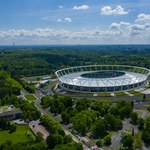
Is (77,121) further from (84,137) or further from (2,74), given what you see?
(2,74)

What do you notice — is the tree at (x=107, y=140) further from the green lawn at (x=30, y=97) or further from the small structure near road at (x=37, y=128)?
the green lawn at (x=30, y=97)

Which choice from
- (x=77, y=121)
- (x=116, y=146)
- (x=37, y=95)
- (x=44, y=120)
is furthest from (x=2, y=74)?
(x=116, y=146)

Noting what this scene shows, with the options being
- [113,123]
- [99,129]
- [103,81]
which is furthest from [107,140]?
[103,81]

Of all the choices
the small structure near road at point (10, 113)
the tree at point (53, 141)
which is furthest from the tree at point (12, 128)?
the tree at point (53, 141)

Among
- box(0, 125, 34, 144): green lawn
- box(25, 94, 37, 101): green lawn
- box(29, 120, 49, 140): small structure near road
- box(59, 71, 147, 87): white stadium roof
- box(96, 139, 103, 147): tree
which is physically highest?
box(59, 71, 147, 87): white stadium roof

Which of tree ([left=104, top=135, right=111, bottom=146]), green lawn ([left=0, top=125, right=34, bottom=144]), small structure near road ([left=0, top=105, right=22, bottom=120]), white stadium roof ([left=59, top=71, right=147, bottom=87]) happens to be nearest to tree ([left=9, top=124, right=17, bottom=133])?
green lawn ([left=0, top=125, right=34, bottom=144])

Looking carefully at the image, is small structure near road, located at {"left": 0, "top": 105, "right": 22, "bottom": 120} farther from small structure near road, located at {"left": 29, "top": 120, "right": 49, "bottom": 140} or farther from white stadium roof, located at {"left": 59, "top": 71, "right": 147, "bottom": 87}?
white stadium roof, located at {"left": 59, "top": 71, "right": 147, "bottom": 87}

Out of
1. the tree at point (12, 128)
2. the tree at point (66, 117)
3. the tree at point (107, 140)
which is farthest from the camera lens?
the tree at point (66, 117)

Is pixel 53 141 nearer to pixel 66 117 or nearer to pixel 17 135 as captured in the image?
pixel 17 135
